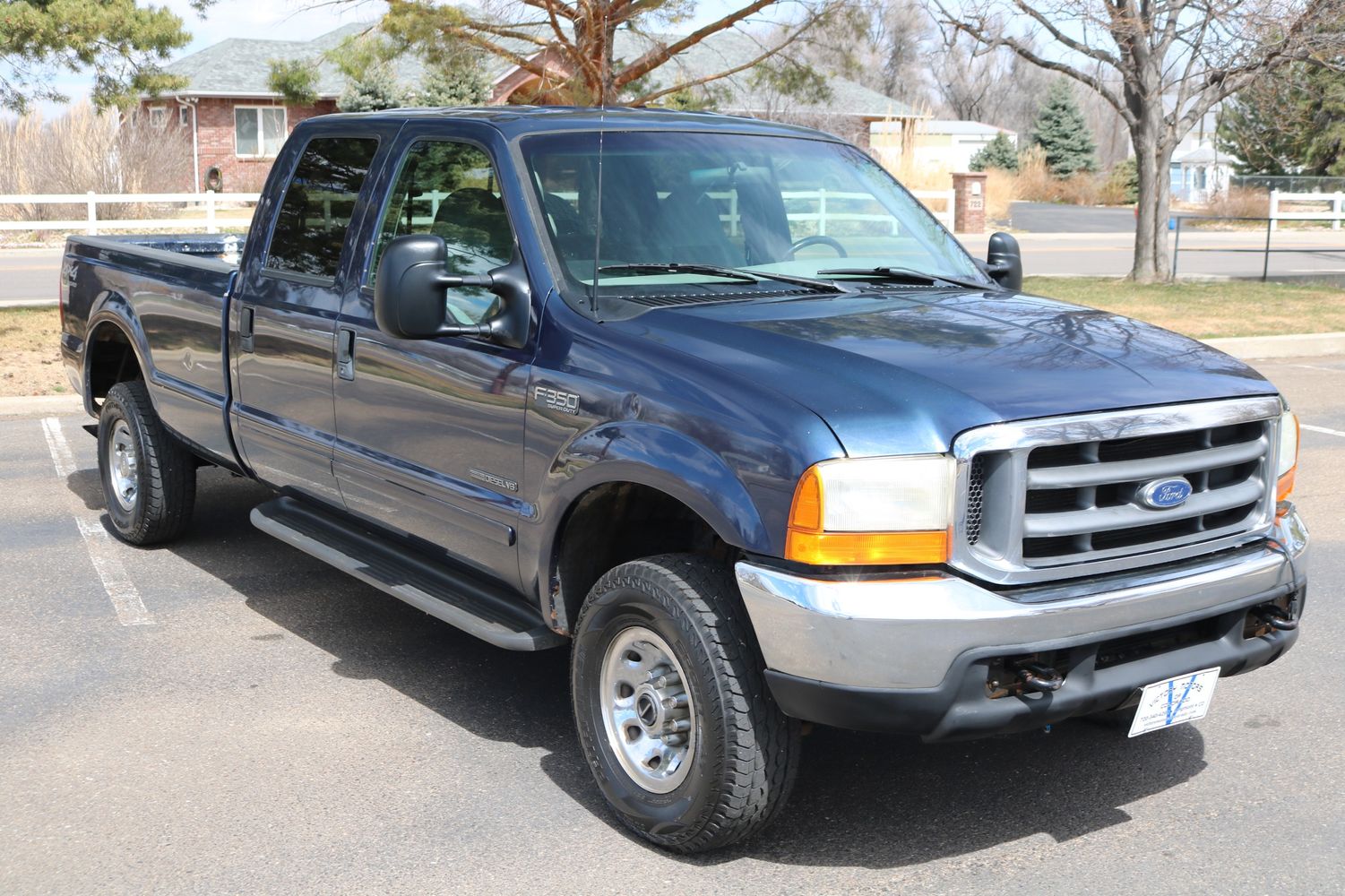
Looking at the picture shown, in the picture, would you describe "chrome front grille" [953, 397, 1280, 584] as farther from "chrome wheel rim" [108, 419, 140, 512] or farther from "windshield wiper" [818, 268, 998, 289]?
"chrome wheel rim" [108, 419, 140, 512]

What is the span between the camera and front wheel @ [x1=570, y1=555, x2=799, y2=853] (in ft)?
12.1

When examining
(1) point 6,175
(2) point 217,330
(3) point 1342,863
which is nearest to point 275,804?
(2) point 217,330

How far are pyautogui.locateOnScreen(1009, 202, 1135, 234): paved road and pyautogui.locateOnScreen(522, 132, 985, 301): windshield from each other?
35.2 m

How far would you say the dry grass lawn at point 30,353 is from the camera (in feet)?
37.1

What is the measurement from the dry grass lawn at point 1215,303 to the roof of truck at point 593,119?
988cm

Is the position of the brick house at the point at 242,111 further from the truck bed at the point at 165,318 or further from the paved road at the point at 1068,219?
the truck bed at the point at 165,318

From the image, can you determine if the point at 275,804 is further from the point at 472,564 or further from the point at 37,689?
the point at 37,689

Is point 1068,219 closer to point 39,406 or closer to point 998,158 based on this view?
point 998,158

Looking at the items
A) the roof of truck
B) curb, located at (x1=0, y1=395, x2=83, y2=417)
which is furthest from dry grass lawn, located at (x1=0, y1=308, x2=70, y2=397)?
the roof of truck

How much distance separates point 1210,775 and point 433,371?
2.78 metres

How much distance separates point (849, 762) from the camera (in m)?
Answer: 4.64

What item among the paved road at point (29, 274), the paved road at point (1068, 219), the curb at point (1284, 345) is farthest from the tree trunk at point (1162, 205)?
the paved road at point (1068, 219)

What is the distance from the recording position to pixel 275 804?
13.9ft

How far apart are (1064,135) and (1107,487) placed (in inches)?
2365
